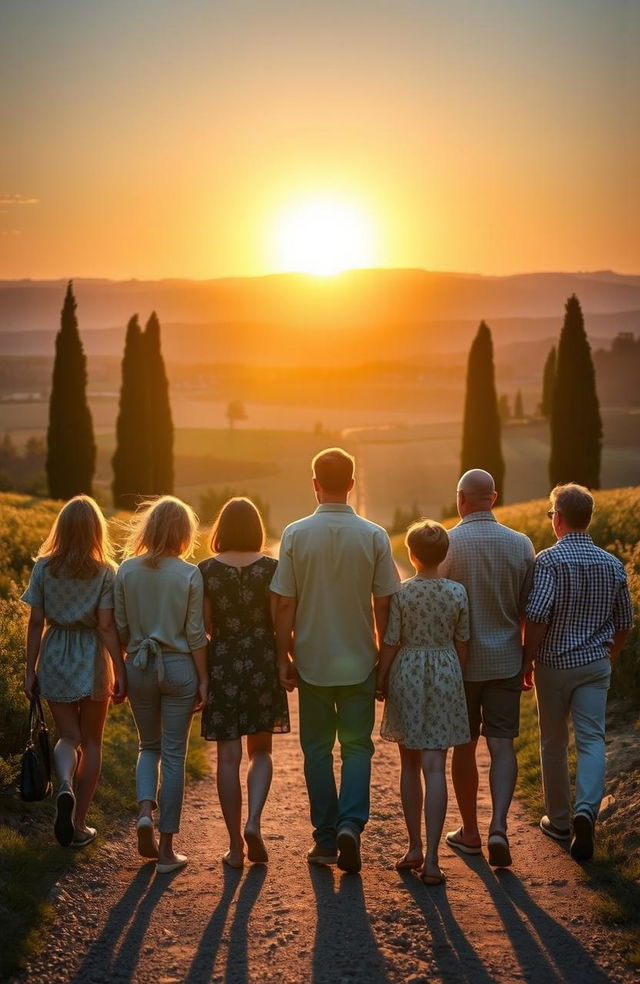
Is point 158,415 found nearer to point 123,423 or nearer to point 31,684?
point 123,423

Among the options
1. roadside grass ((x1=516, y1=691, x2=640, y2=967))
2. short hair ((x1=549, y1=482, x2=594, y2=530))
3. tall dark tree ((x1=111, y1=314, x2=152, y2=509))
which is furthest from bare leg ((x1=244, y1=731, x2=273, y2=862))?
tall dark tree ((x1=111, y1=314, x2=152, y2=509))

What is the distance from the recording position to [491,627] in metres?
6.04

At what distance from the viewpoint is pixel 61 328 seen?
33844mm

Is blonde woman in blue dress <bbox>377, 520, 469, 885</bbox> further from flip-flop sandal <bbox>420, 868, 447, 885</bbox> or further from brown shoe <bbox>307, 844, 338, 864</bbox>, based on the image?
brown shoe <bbox>307, 844, 338, 864</bbox>

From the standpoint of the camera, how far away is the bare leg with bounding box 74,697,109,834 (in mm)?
6113

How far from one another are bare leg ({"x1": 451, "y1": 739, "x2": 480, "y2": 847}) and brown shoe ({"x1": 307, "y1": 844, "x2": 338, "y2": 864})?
0.83m

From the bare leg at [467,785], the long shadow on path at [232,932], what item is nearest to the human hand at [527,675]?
the bare leg at [467,785]

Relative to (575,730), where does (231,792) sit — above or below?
below

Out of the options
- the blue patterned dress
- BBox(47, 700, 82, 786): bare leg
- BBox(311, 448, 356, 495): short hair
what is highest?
BBox(311, 448, 356, 495): short hair

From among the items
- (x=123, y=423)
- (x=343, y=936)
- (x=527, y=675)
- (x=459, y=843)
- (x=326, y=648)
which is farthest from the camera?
(x=123, y=423)

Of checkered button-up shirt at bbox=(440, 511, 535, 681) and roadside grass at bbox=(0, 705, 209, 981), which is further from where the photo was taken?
checkered button-up shirt at bbox=(440, 511, 535, 681)

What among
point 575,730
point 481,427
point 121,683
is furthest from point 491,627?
point 481,427

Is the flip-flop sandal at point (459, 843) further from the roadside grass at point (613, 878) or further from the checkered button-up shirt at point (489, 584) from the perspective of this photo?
the checkered button-up shirt at point (489, 584)

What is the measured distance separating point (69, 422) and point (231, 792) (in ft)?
94.7
